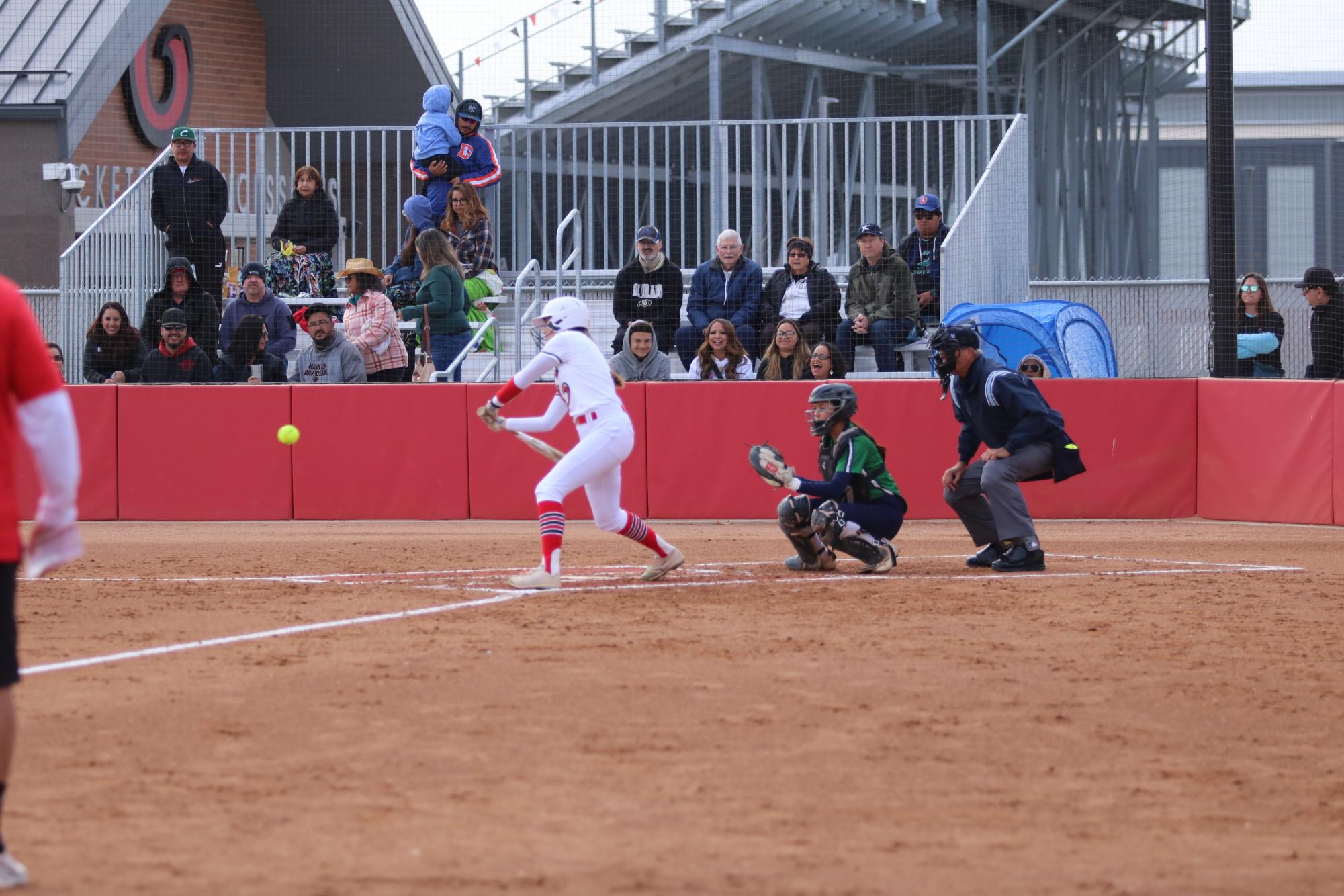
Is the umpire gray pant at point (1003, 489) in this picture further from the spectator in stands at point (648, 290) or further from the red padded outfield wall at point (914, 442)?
the spectator in stands at point (648, 290)

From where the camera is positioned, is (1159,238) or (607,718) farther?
(1159,238)

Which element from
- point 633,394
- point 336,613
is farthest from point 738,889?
point 633,394

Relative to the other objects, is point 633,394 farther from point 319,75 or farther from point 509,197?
point 319,75

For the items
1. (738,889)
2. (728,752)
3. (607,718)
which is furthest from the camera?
(607,718)

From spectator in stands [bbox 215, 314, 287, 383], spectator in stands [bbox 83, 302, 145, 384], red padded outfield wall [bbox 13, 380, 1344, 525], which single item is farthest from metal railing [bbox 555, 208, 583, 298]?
spectator in stands [bbox 83, 302, 145, 384]

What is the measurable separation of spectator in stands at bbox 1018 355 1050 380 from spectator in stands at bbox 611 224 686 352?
11.7 feet

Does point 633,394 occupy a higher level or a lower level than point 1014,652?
higher

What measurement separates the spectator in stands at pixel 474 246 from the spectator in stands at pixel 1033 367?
18.8 feet

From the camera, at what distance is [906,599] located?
404 inches

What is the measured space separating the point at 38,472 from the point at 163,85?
20.9 meters

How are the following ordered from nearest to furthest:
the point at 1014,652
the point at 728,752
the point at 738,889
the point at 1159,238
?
the point at 738,889 < the point at 728,752 < the point at 1014,652 < the point at 1159,238

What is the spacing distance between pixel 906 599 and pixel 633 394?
6.05m

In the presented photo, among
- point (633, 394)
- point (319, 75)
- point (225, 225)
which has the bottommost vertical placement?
point (633, 394)

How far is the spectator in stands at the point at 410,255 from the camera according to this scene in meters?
17.9
